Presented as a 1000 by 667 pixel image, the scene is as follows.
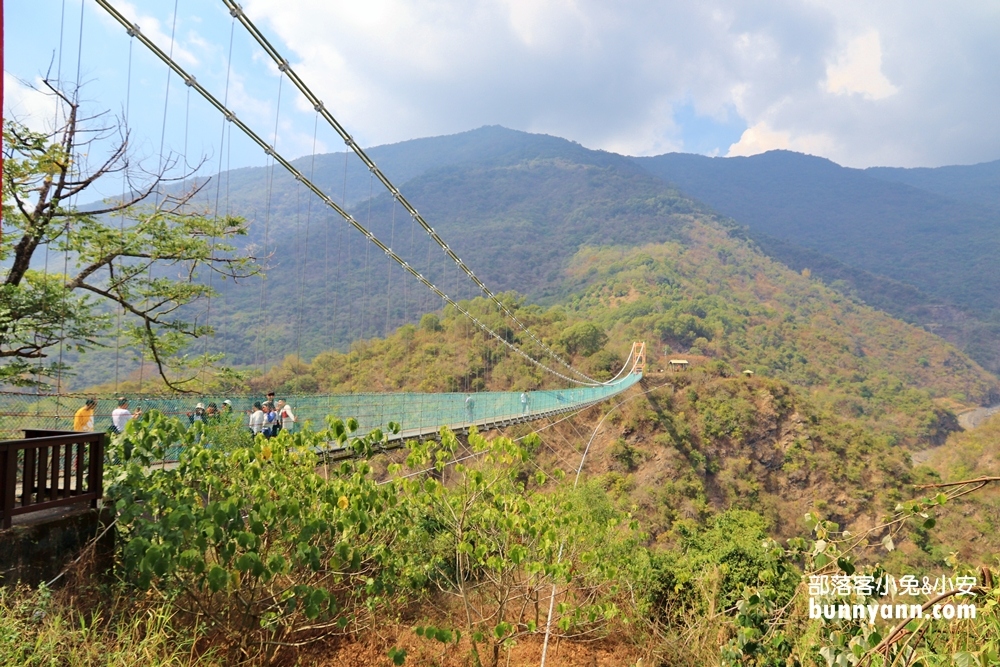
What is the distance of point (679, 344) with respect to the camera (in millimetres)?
47031

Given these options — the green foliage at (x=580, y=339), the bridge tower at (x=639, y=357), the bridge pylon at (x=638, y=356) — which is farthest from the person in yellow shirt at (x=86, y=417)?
the bridge pylon at (x=638, y=356)

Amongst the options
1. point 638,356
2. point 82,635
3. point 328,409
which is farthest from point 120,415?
point 638,356

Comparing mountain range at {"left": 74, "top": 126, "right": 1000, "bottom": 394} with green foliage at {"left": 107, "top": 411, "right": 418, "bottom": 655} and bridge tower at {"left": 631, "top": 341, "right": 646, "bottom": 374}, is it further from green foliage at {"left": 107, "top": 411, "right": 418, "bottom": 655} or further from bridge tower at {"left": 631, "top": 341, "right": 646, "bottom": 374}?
green foliage at {"left": 107, "top": 411, "right": 418, "bottom": 655}

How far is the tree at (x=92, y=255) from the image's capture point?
6.40m

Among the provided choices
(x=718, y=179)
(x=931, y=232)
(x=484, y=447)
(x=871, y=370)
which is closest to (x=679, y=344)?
(x=871, y=370)

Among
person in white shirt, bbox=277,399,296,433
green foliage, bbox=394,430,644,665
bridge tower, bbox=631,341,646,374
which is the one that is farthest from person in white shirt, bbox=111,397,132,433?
bridge tower, bbox=631,341,646,374

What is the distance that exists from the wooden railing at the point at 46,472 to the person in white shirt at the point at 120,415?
1090 mm

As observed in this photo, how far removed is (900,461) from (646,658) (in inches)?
1240

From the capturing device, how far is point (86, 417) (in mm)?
4539

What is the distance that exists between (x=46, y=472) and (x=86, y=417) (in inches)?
60.1

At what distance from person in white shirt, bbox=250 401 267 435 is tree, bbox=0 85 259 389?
175cm

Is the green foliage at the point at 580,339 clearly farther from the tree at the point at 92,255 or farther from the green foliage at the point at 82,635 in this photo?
the green foliage at the point at 82,635

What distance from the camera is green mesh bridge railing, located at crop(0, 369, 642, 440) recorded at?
4.89 m

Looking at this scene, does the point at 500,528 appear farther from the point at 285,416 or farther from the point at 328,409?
the point at 328,409
